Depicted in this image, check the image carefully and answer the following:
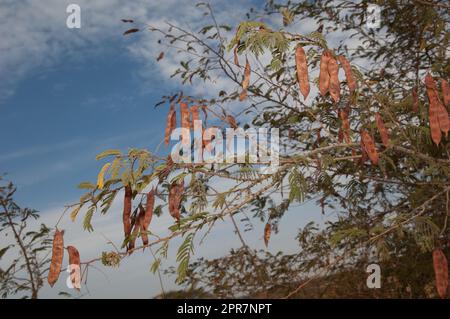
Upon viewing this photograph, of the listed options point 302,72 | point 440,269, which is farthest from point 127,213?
point 440,269

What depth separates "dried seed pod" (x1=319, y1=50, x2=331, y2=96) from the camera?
2.15 m

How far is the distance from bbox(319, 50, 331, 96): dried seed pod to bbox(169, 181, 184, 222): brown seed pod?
0.74 meters

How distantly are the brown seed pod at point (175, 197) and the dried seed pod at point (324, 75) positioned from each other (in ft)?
2.43

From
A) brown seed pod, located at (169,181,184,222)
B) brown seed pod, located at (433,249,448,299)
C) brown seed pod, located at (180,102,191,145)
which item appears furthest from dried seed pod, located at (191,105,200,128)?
brown seed pod, located at (433,249,448,299)

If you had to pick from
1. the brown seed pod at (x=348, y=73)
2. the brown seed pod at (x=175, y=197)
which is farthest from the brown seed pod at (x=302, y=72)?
the brown seed pod at (x=175, y=197)

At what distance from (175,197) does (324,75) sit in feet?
2.80

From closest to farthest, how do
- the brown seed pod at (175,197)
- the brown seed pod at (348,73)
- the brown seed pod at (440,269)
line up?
the brown seed pod at (175,197) → the brown seed pod at (348,73) → the brown seed pod at (440,269)

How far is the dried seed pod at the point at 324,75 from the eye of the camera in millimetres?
2146

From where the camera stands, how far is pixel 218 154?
2275mm

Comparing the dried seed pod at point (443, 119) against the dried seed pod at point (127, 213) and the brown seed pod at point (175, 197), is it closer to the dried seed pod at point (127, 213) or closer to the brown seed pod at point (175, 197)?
the brown seed pod at point (175, 197)

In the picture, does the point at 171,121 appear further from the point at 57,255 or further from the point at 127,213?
the point at 57,255
